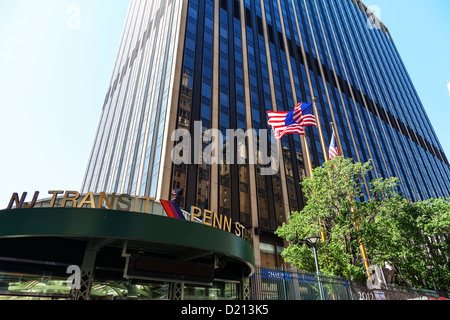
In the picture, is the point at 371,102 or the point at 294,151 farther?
the point at 371,102

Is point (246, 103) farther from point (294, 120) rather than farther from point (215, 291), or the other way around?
point (215, 291)

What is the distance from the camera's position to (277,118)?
2275cm

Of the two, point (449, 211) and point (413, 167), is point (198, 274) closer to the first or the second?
point (449, 211)

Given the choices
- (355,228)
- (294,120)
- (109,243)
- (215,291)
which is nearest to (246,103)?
(294,120)

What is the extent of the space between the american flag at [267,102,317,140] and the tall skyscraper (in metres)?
2.86

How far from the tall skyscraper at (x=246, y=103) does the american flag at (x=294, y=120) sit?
286 cm

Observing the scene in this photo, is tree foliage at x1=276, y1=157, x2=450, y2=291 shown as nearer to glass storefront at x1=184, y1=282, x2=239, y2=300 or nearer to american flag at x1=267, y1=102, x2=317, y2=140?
american flag at x1=267, y1=102, x2=317, y2=140

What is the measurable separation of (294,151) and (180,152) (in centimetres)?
1823

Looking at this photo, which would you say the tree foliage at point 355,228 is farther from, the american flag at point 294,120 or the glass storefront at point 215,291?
the glass storefront at point 215,291

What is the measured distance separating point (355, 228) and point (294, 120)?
8911 millimetres

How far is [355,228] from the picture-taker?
19.8 meters

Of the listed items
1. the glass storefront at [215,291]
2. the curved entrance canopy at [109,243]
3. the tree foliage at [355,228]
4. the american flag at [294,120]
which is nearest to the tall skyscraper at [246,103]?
the american flag at [294,120]

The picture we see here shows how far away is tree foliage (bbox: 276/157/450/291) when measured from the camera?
1938cm
